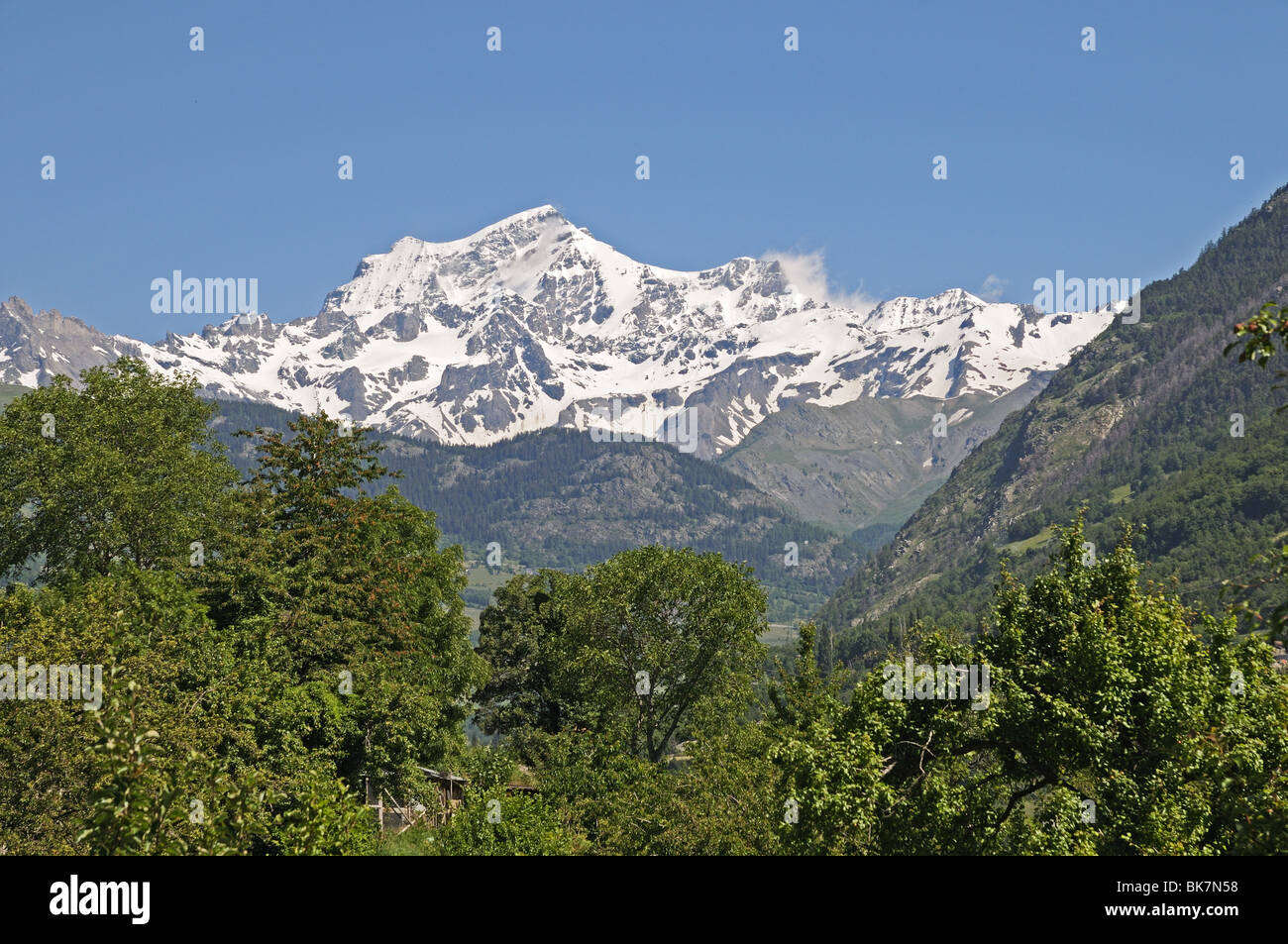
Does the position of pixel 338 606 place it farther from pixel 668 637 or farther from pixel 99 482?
pixel 668 637

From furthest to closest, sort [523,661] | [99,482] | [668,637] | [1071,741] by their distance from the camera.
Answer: [523,661] → [668,637] → [99,482] → [1071,741]

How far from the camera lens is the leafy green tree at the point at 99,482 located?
2399 inches

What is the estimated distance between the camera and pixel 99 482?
60.8m

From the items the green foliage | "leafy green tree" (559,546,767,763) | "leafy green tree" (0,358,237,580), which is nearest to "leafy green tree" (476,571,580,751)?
"leafy green tree" (559,546,767,763)

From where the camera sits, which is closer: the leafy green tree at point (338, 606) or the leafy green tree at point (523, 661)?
the leafy green tree at point (338, 606)

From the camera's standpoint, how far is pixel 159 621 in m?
50.1

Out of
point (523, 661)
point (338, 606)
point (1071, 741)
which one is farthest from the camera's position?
point (523, 661)

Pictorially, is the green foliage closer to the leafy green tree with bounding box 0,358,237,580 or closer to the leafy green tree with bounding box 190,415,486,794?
the leafy green tree with bounding box 190,415,486,794

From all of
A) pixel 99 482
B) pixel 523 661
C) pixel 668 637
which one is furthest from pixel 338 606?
pixel 523 661

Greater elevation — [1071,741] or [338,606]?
[338,606]

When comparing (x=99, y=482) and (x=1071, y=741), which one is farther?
(x=99, y=482)

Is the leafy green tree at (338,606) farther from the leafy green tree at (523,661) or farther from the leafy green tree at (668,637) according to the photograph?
the leafy green tree at (523,661)

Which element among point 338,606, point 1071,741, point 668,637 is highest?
point 338,606

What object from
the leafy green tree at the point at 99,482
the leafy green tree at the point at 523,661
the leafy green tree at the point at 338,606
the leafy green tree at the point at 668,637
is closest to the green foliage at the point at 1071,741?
the leafy green tree at the point at 338,606
